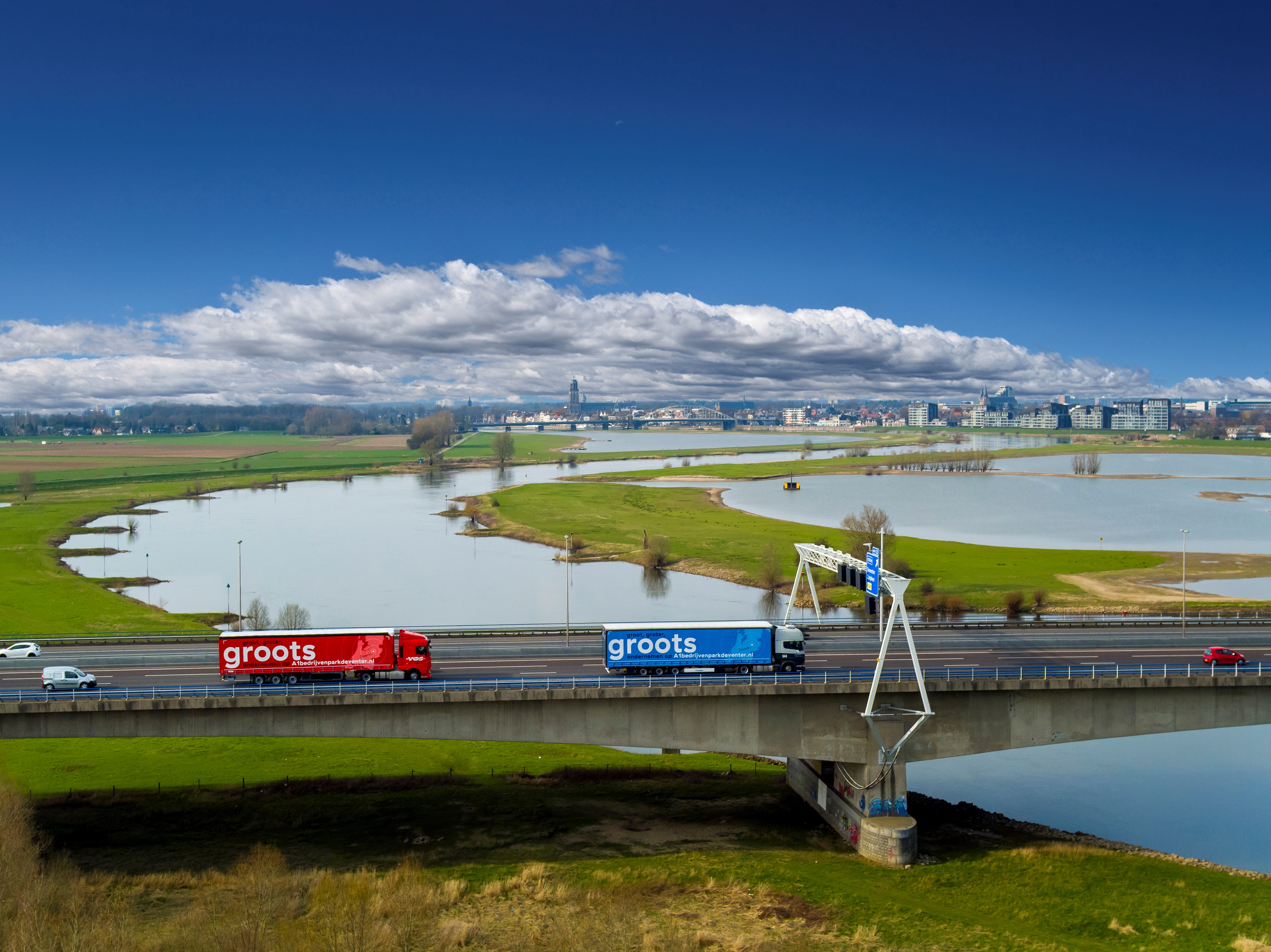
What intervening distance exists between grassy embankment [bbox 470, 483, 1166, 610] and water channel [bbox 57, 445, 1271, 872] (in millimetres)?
5869

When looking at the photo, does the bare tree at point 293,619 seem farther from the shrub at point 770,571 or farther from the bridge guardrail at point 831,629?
the shrub at point 770,571

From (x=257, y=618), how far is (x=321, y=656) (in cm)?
3748

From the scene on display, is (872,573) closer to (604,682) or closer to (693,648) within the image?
(693,648)

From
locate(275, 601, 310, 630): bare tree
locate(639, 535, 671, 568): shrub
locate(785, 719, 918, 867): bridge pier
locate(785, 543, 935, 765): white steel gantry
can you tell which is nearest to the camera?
locate(785, 543, 935, 765): white steel gantry

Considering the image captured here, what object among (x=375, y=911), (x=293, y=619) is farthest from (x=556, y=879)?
(x=293, y=619)

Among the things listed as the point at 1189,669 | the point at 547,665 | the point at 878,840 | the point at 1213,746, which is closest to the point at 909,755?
the point at 878,840

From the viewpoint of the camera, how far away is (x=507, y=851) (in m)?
36.8

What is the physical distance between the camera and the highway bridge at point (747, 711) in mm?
34812

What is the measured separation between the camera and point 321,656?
3916 centimetres

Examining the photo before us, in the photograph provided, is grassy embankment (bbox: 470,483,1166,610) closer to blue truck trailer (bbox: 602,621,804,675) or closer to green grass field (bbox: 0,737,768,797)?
green grass field (bbox: 0,737,768,797)

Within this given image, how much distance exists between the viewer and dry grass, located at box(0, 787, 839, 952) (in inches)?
1020

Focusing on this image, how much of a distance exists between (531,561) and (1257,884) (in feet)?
270

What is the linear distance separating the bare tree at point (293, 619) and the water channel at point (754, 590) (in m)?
3.09

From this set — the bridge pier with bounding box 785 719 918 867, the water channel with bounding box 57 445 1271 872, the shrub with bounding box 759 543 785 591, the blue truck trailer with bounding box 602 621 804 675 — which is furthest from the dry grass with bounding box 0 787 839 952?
the shrub with bounding box 759 543 785 591
